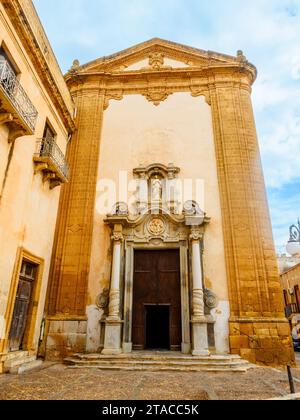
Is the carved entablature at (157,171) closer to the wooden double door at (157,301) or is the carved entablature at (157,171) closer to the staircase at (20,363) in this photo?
the wooden double door at (157,301)

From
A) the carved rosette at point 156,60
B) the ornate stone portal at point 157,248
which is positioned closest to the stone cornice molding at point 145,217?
the ornate stone portal at point 157,248

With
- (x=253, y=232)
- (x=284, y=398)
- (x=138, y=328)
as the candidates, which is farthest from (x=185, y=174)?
(x=284, y=398)

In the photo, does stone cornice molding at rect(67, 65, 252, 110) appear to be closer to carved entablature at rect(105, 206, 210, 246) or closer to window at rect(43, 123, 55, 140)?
window at rect(43, 123, 55, 140)

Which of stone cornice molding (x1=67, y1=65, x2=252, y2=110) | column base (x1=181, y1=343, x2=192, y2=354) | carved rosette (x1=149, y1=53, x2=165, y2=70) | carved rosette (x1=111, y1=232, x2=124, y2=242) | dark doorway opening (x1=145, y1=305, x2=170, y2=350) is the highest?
carved rosette (x1=149, y1=53, x2=165, y2=70)

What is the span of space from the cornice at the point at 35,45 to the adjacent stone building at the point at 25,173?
19mm

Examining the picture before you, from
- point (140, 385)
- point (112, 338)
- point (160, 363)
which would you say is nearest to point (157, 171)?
point (112, 338)

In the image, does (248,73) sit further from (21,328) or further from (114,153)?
(21,328)

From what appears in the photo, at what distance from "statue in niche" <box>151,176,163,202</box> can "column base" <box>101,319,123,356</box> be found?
4436 millimetres

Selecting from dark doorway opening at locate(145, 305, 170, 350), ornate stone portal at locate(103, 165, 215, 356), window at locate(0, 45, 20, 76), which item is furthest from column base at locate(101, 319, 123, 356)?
window at locate(0, 45, 20, 76)

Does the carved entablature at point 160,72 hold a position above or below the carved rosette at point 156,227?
above

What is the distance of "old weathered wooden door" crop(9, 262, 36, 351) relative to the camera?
7.77 m

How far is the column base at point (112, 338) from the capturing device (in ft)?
27.3

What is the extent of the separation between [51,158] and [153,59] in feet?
25.0

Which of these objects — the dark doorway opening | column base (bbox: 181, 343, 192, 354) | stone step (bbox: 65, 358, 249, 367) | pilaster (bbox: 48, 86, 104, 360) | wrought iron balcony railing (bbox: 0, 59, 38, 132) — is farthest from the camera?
the dark doorway opening
